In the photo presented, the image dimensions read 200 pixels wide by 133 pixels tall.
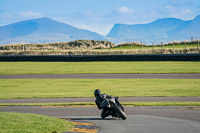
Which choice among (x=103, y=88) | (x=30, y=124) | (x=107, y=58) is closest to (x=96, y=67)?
(x=107, y=58)

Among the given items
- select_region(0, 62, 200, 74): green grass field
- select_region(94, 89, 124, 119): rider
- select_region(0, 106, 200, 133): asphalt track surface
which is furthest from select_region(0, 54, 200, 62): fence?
select_region(94, 89, 124, 119): rider

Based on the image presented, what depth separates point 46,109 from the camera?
58.6 feet

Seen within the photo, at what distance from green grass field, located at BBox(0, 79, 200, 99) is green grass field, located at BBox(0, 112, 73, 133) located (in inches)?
425

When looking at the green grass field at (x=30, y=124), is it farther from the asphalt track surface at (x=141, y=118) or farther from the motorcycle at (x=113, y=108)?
the motorcycle at (x=113, y=108)

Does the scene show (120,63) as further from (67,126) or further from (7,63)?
(67,126)

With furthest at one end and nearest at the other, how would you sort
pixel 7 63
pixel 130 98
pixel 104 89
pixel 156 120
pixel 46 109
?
pixel 7 63
pixel 104 89
pixel 130 98
pixel 46 109
pixel 156 120

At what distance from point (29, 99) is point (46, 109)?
18.0ft

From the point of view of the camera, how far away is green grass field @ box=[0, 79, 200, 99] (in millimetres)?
24848

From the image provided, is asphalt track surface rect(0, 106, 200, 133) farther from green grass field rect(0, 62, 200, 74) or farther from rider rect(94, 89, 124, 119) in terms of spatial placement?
green grass field rect(0, 62, 200, 74)

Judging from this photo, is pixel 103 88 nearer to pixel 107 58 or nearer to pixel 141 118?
pixel 141 118

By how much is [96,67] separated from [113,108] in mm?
32959

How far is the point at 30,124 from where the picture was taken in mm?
12094

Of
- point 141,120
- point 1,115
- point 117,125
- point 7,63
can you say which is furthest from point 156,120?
point 7,63

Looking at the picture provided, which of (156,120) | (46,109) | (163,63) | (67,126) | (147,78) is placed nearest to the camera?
(67,126)
